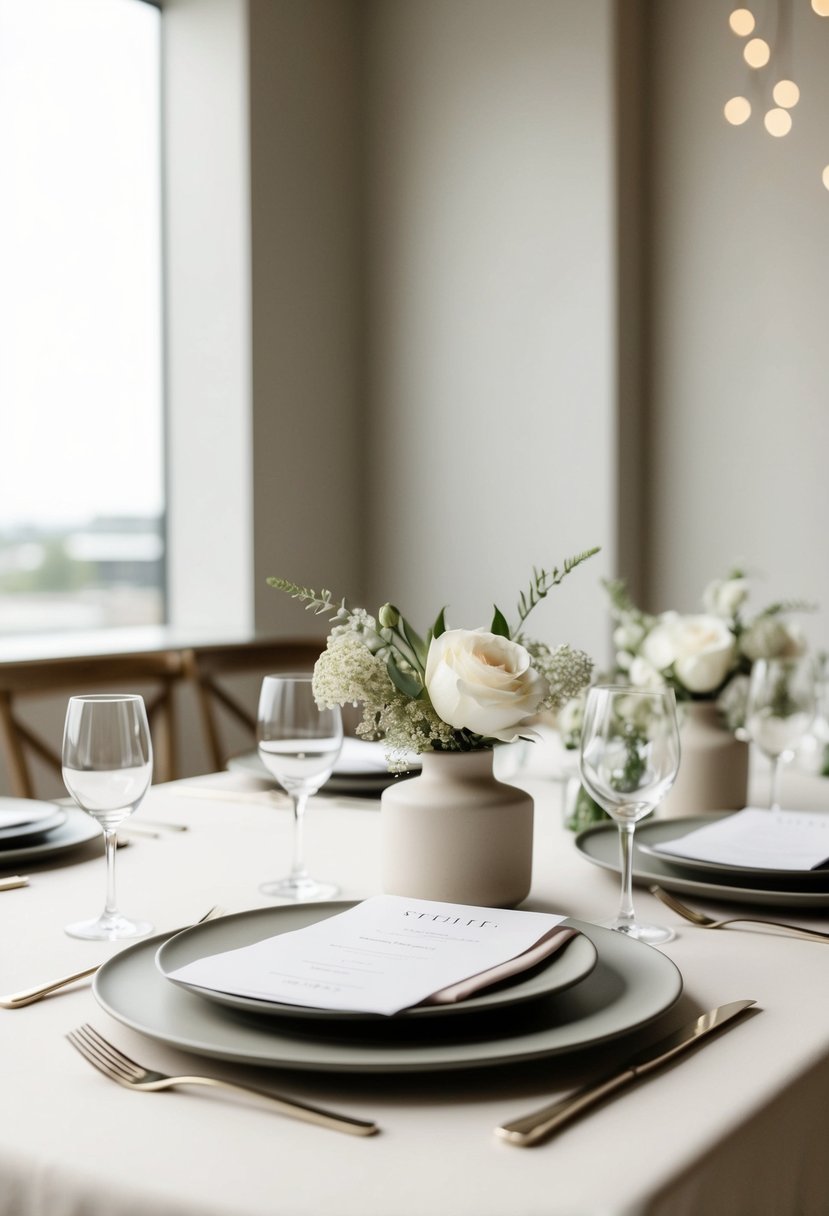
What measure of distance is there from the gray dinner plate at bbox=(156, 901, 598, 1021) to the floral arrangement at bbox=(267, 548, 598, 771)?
0.55 ft

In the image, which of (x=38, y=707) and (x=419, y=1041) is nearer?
(x=419, y=1041)

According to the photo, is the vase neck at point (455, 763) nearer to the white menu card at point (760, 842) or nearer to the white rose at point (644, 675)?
the white menu card at point (760, 842)

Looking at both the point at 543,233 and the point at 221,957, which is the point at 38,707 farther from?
the point at 221,957

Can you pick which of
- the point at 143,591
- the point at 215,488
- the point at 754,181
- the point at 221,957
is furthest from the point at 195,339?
the point at 221,957

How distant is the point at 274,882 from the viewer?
46.5 inches

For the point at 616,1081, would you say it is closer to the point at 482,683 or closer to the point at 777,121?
the point at 482,683

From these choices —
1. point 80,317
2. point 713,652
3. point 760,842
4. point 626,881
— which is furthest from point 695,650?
point 80,317

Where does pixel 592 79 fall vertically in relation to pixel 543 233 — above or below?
above

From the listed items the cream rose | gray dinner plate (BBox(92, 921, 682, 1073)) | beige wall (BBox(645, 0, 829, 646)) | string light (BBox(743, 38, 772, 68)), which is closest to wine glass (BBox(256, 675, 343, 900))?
gray dinner plate (BBox(92, 921, 682, 1073))

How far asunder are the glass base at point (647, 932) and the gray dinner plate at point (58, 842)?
1.88 feet

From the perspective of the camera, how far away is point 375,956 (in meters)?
0.81

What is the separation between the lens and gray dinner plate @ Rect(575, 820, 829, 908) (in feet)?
3.47

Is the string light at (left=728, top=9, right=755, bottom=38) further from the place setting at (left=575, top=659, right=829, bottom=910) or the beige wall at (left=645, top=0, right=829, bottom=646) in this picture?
the beige wall at (left=645, top=0, right=829, bottom=646)

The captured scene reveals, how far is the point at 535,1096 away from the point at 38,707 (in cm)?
276
